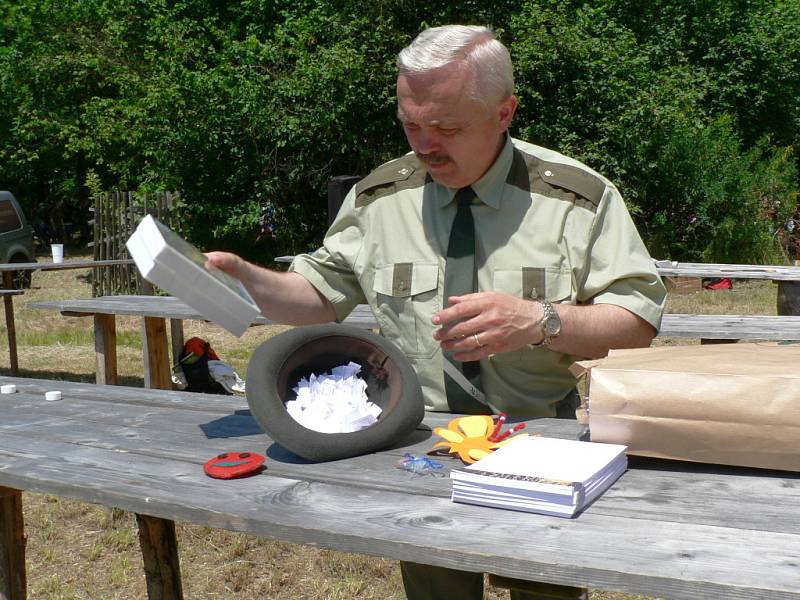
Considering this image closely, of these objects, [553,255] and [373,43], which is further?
[373,43]

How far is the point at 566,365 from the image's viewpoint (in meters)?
2.11

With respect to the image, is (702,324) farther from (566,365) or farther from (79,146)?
(79,146)

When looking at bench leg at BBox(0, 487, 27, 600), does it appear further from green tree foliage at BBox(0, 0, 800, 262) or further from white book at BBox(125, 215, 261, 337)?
green tree foliage at BBox(0, 0, 800, 262)

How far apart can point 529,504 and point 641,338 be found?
736mm

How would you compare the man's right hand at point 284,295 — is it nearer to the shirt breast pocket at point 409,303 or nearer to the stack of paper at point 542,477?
the shirt breast pocket at point 409,303

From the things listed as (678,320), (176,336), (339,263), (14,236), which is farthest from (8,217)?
(339,263)

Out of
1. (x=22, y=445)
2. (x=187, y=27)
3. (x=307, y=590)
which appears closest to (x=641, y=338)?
(x=22, y=445)

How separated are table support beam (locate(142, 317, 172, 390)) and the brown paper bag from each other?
4085 mm

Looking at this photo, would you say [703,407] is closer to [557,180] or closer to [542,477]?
[542,477]

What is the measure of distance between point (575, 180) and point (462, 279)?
1.11 feet

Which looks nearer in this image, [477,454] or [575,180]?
[477,454]

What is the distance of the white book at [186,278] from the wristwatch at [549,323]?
60 centimetres

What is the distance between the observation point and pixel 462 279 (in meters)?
2.08

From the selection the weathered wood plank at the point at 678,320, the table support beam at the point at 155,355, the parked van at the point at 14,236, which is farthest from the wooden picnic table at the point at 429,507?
the parked van at the point at 14,236
